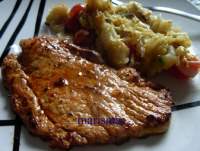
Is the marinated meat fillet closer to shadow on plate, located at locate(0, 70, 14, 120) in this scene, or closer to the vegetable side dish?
shadow on plate, located at locate(0, 70, 14, 120)

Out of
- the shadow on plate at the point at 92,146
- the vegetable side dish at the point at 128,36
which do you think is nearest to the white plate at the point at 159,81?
the shadow on plate at the point at 92,146

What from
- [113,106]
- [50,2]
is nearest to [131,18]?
[50,2]

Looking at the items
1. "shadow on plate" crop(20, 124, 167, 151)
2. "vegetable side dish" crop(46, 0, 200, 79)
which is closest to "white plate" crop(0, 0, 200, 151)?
"shadow on plate" crop(20, 124, 167, 151)

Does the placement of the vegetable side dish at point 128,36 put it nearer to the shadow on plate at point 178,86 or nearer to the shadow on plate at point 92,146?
the shadow on plate at point 178,86

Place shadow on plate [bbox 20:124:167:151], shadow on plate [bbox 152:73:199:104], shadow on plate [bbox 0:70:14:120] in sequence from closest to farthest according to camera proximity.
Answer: shadow on plate [bbox 20:124:167:151] < shadow on plate [bbox 0:70:14:120] < shadow on plate [bbox 152:73:199:104]

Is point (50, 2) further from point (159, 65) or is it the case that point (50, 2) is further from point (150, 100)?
point (150, 100)

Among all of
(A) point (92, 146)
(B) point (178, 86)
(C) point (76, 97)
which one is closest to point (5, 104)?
(C) point (76, 97)
